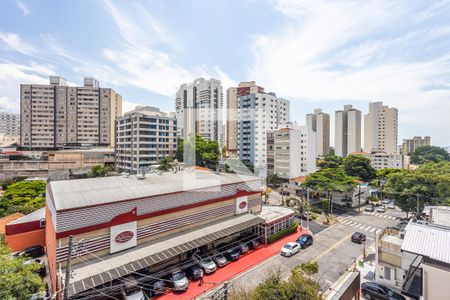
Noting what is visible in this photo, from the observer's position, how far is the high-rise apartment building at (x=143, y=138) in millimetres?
44750

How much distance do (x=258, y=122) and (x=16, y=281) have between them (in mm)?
49875

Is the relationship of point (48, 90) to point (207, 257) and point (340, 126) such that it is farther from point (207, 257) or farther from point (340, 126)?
point (340, 126)

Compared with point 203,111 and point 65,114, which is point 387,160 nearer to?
point 203,111

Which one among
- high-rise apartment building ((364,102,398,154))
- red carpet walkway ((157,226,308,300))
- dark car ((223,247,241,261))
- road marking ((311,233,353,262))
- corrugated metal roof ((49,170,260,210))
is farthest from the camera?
high-rise apartment building ((364,102,398,154))

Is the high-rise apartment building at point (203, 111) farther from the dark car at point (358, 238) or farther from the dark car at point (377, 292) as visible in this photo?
the dark car at point (377, 292)

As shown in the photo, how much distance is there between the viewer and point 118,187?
13758 millimetres

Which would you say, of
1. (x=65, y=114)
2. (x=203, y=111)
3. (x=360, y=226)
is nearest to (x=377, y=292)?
(x=360, y=226)

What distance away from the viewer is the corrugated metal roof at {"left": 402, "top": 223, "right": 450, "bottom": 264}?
8289 millimetres

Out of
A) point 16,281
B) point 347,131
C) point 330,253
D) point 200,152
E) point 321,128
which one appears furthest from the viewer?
point 321,128

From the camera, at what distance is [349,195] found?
29812 mm

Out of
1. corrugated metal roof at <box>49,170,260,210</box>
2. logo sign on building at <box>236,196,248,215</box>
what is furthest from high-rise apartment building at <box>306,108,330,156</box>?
corrugated metal roof at <box>49,170,260,210</box>

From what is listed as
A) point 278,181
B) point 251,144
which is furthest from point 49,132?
point 278,181

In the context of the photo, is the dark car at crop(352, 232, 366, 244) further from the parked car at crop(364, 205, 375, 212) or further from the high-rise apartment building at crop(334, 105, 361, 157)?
the high-rise apartment building at crop(334, 105, 361, 157)

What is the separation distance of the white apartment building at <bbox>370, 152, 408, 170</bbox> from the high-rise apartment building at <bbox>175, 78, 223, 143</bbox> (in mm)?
44623
